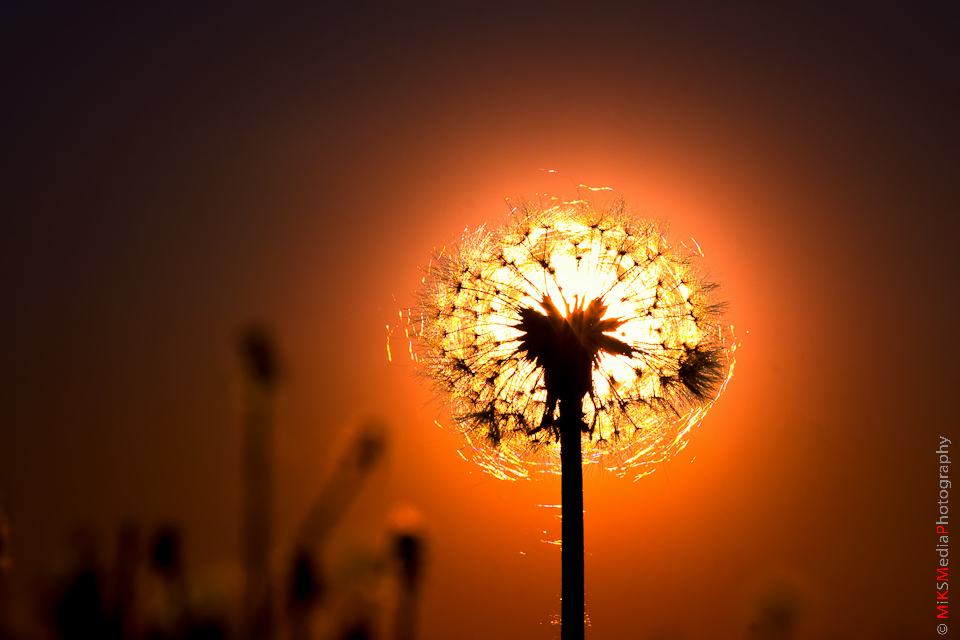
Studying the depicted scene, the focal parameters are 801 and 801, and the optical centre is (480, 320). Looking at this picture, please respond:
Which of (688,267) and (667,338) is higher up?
(688,267)

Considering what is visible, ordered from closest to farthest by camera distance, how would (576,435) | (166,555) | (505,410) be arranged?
(166,555) → (576,435) → (505,410)

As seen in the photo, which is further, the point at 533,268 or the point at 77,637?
the point at 533,268

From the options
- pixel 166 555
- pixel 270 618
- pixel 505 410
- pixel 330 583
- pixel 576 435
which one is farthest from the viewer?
pixel 505 410

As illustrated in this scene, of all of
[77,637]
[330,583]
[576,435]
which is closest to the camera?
[77,637]

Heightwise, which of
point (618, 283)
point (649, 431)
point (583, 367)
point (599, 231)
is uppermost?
point (599, 231)

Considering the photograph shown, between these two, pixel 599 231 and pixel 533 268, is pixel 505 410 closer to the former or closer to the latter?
pixel 533 268

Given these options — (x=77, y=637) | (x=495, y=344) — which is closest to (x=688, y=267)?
(x=495, y=344)

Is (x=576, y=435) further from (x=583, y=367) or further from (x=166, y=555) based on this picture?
(x=166, y=555)

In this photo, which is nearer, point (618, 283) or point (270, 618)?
point (270, 618)

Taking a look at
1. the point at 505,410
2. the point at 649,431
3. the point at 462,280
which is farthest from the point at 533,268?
the point at 649,431
